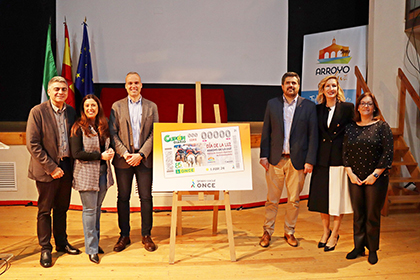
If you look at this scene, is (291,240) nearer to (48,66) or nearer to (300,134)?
(300,134)

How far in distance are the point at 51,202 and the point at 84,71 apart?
2.91 metres

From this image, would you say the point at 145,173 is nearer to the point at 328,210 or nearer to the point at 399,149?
the point at 328,210

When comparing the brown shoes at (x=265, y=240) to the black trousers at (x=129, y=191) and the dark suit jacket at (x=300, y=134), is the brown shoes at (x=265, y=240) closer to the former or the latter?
the dark suit jacket at (x=300, y=134)

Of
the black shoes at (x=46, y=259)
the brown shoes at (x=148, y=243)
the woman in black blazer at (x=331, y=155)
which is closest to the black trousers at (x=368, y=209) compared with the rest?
the woman in black blazer at (x=331, y=155)

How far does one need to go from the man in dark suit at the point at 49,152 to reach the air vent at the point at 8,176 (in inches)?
77.9

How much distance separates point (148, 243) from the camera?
2941mm

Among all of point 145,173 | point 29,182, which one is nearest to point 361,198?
point 145,173

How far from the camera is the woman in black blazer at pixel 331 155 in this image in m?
2.78

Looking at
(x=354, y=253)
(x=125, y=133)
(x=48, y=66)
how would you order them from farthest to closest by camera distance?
(x=48, y=66)
(x=125, y=133)
(x=354, y=253)

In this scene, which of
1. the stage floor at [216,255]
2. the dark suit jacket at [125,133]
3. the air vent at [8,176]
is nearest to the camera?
the stage floor at [216,255]

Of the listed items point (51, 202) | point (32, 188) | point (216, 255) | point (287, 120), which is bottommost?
point (216, 255)

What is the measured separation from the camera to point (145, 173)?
2.94 metres

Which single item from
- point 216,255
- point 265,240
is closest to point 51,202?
point 216,255

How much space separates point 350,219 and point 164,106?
10.5ft
